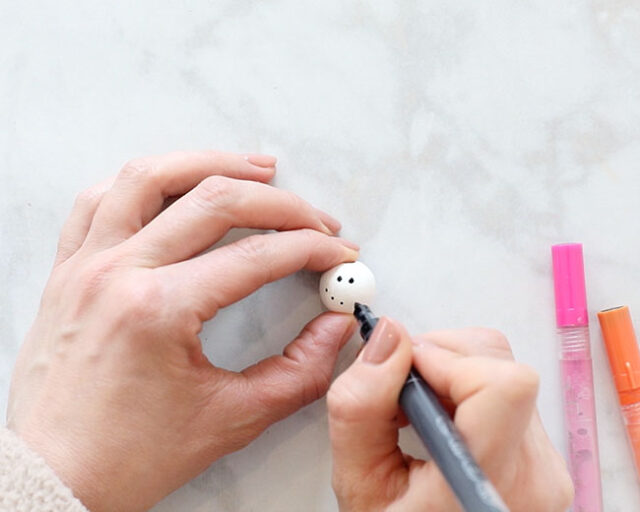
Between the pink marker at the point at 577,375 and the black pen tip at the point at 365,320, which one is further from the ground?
the black pen tip at the point at 365,320

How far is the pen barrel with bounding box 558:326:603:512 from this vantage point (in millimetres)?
644

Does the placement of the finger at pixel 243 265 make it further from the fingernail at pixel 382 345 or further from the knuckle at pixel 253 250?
the fingernail at pixel 382 345

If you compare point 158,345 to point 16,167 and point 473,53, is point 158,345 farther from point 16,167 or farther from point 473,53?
point 473,53

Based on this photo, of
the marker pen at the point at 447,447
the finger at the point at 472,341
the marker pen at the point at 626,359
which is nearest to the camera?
the marker pen at the point at 447,447

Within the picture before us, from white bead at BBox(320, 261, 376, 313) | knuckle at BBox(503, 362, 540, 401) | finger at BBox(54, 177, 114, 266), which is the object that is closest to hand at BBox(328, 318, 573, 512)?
knuckle at BBox(503, 362, 540, 401)

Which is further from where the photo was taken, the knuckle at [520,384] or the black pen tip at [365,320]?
the black pen tip at [365,320]

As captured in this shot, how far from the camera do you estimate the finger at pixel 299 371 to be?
1.99ft

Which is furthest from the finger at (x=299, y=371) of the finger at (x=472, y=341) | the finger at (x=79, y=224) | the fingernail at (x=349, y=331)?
the finger at (x=79, y=224)

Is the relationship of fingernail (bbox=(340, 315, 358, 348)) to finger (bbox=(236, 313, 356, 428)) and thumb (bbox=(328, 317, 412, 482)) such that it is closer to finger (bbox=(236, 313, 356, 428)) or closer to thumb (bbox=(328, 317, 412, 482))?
finger (bbox=(236, 313, 356, 428))

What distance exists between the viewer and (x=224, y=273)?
576mm

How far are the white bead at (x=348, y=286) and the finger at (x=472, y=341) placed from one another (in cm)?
8

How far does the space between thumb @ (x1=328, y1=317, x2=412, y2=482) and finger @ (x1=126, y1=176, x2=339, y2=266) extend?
17 cm

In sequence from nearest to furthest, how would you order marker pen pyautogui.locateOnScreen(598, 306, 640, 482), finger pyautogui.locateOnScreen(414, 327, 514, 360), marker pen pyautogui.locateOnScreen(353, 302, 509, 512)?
marker pen pyautogui.locateOnScreen(353, 302, 509, 512)
finger pyautogui.locateOnScreen(414, 327, 514, 360)
marker pen pyautogui.locateOnScreen(598, 306, 640, 482)

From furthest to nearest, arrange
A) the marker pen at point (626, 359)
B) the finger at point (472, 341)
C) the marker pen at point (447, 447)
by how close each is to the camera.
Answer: the marker pen at point (626, 359)
the finger at point (472, 341)
the marker pen at point (447, 447)
